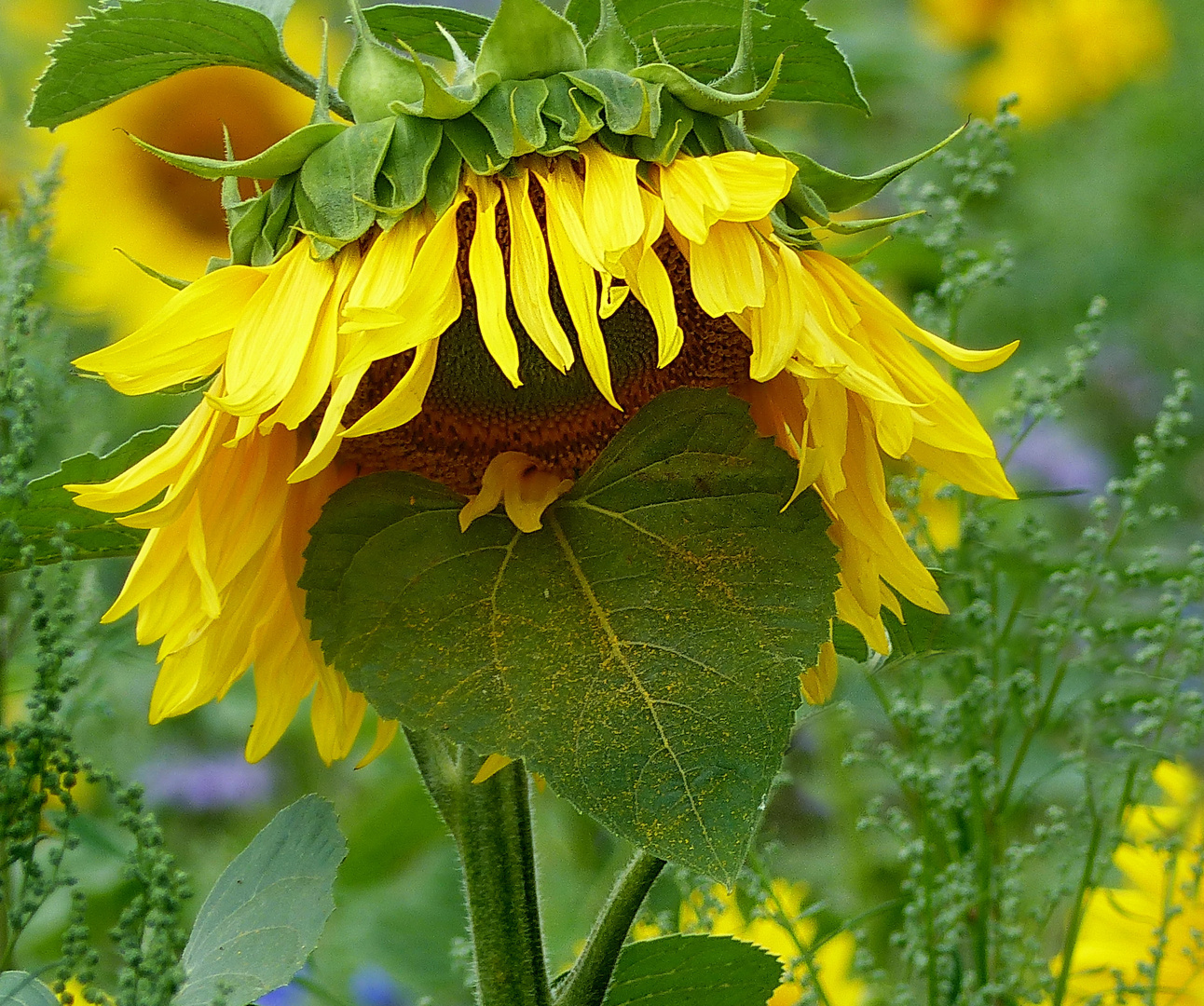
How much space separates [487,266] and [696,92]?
0.09 m

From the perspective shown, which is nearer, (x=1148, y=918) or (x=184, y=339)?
(x=184, y=339)

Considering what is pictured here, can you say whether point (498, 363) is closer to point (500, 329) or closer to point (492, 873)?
point (500, 329)

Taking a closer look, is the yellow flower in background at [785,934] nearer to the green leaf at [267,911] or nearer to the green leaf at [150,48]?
the green leaf at [267,911]

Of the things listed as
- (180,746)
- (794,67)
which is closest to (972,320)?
(180,746)

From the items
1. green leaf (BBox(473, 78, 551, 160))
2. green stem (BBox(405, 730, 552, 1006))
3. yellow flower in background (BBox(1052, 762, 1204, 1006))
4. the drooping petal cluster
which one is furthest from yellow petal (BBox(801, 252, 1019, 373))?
yellow flower in background (BBox(1052, 762, 1204, 1006))

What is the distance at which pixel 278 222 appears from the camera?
1.67 feet

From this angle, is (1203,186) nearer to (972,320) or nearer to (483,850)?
(972,320)

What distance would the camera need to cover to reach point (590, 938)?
549 millimetres

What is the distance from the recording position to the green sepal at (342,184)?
483 millimetres

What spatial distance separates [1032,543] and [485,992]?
1.14 ft

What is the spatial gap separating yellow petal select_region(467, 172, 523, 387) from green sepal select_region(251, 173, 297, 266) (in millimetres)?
62

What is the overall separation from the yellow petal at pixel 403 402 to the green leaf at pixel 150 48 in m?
0.10

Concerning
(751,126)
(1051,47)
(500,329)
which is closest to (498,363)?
(500,329)

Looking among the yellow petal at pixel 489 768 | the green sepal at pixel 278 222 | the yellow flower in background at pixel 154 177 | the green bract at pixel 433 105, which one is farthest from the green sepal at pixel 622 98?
the yellow flower in background at pixel 154 177
